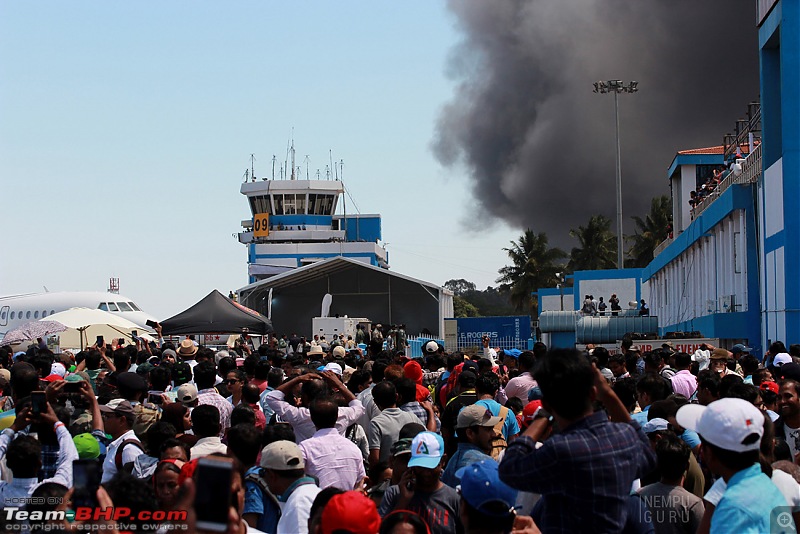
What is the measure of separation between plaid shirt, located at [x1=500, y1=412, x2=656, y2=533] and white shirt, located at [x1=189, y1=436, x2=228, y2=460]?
110 inches

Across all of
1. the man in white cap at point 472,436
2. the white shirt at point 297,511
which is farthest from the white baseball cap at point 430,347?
the white shirt at point 297,511

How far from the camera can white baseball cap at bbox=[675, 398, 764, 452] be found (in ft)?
14.4

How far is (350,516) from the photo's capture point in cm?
461

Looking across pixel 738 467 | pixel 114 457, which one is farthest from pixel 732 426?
pixel 114 457

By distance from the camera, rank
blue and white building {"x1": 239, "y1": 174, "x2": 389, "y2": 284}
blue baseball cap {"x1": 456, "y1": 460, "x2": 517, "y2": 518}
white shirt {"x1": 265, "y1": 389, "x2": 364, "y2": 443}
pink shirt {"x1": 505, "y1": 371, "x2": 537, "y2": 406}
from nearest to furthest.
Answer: blue baseball cap {"x1": 456, "y1": 460, "x2": 517, "y2": 518} < white shirt {"x1": 265, "y1": 389, "x2": 364, "y2": 443} < pink shirt {"x1": 505, "y1": 371, "x2": 537, "y2": 406} < blue and white building {"x1": 239, "y1": 174, "x2": 389, "y2": 284}

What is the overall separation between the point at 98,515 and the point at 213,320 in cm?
1920

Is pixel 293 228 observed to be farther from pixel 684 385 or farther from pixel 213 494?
pixel 213 494

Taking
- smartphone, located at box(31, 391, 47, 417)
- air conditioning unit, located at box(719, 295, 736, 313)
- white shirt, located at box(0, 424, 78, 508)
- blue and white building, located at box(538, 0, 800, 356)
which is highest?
blue and white building, located at box(538, 0, 800, 356)

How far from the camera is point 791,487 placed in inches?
203

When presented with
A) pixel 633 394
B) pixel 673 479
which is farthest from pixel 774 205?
pixel 673 479

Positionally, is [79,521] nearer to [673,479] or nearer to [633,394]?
[673,479]

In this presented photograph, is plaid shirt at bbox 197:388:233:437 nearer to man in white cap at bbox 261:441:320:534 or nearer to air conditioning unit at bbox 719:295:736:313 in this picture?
man in white cap at bbox 261:441:320:534

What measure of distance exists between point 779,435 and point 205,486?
654 centimetres

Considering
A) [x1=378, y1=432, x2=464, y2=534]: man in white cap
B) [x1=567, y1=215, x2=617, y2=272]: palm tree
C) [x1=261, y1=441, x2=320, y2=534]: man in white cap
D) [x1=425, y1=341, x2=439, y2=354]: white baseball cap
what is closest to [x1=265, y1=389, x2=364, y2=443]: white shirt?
[x1=261, y1=441, x2=320, y2=534]: man in white cap
